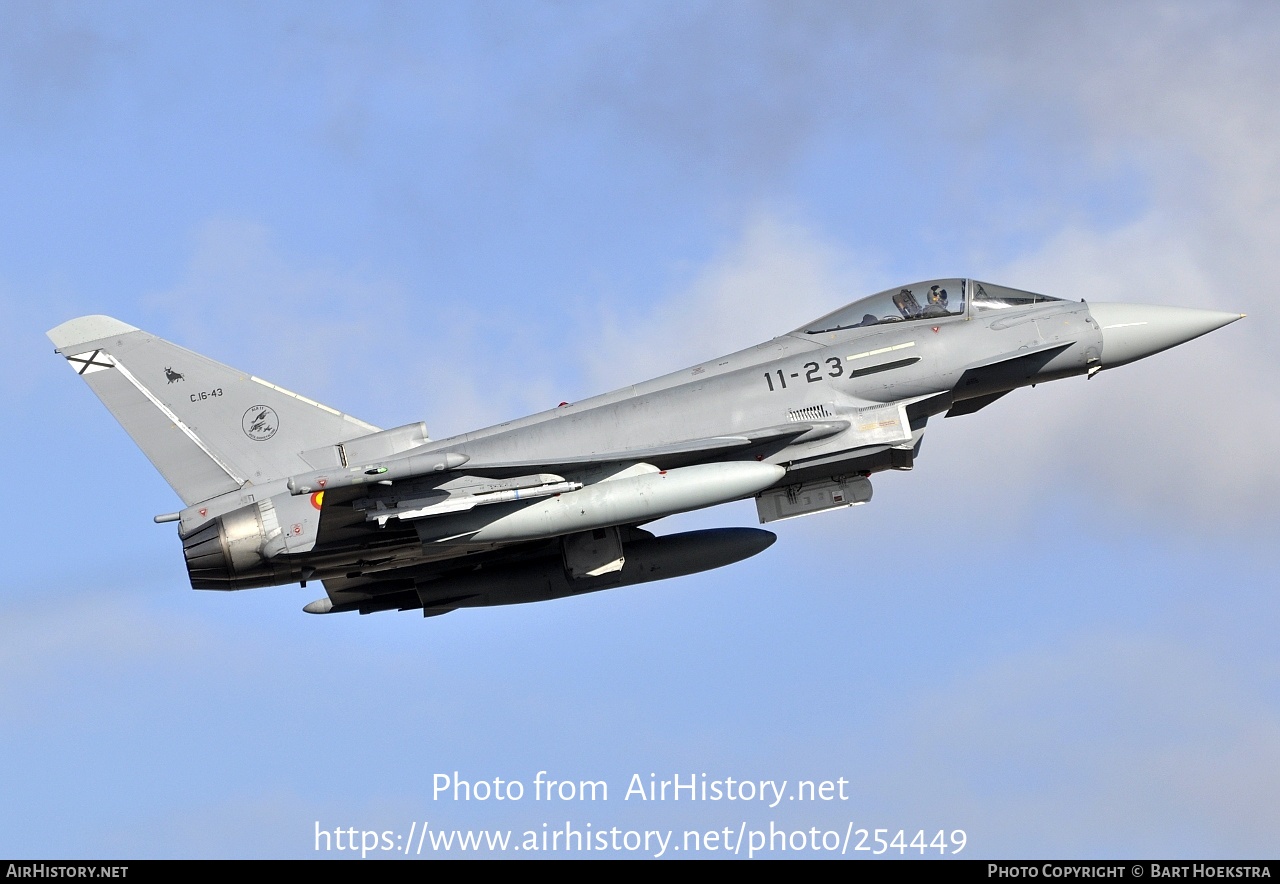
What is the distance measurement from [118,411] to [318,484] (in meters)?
5.04

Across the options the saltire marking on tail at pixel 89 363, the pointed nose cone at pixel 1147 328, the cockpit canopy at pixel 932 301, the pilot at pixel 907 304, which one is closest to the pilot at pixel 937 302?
the cockpit canopy at pixel 932 301

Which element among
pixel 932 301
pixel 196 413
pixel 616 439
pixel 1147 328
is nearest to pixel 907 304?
pixel 932 301

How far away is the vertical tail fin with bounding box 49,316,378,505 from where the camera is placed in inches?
792

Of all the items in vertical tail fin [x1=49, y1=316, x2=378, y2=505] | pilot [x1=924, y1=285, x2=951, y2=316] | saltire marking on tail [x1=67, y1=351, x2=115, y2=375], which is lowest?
pilot [x1=924, y1=285, x2=951, y2=316]

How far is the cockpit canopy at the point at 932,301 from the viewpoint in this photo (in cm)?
2008

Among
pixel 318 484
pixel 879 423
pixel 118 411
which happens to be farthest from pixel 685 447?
pixel 118 411

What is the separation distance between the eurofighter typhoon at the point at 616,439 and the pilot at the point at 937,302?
2 cm

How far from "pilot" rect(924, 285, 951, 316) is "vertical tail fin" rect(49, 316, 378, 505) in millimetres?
8099

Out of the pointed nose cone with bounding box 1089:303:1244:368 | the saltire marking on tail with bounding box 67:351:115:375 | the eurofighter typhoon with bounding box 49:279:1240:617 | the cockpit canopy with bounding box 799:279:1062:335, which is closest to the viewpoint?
the eurofighter typhoon with bounding box 49:279:1240:617

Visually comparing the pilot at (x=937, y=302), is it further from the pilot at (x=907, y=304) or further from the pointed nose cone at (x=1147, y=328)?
the pointed nose cone at (x=1147, y=328)

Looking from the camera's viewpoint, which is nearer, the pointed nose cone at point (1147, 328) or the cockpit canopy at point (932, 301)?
the pointed nose cone at point (1147, 328)

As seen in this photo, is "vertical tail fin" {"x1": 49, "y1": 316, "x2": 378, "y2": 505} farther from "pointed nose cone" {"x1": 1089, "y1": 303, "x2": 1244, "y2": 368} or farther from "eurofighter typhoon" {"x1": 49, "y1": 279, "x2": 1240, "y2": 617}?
"pointed nose cone" {"x1": 1089, "y1": 303, "x2": 1244, "y2": 368}

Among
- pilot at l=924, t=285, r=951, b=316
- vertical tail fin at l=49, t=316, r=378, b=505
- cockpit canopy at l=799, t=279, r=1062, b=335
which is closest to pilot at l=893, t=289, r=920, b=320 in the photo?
cockpit canopy at l=799, t=279, r=1062, b=335

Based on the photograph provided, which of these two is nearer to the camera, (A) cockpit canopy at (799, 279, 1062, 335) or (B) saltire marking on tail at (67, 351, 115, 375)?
(A) cockpit canopy at (799, 279, 1062, 335)
